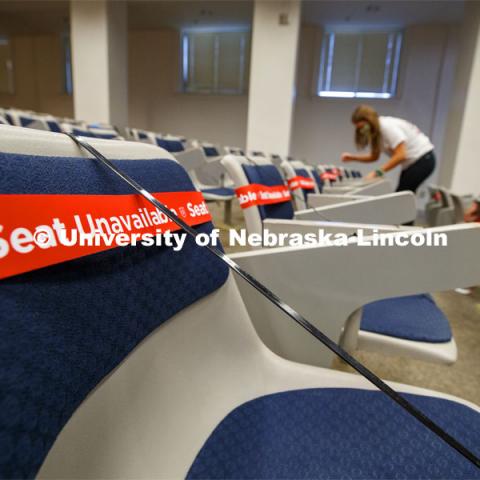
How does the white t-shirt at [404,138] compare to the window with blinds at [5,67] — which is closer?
the white t-shirt at [404,138]

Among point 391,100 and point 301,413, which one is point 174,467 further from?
point 391,100

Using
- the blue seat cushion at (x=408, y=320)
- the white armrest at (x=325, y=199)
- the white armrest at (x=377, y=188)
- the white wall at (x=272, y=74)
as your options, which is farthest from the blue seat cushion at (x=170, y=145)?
the blue seat cushion at (x=408, y=320)

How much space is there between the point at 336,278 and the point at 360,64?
322 inches

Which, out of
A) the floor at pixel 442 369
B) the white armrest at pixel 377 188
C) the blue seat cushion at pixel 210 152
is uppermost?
the blue seat cushion at pixel 210 152

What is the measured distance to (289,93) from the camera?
5.68 m

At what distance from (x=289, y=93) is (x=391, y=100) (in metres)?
2.96

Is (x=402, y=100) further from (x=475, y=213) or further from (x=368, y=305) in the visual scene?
(x=368, y=305)

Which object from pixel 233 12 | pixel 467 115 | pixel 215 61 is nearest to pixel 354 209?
pixel 467 115

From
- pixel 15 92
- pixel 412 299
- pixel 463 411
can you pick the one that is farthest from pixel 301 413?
pixel 15 92

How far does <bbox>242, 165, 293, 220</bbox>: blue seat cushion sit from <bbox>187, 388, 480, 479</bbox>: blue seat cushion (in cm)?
69

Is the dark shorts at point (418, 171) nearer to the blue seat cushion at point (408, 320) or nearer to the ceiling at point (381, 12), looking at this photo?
the blue seat cushion at point (408, 320)

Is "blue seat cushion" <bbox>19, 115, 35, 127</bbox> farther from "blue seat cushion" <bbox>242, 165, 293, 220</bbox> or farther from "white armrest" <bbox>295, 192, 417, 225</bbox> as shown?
"white armrest" <bbox>295, 192, 417, 225</bbox>

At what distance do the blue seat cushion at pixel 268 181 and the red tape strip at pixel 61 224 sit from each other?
0.76m

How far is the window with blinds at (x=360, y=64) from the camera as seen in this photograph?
7426 mm
